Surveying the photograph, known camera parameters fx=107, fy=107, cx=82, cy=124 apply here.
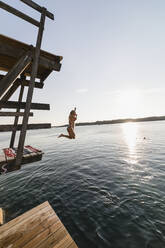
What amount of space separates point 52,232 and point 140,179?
6.88 metres

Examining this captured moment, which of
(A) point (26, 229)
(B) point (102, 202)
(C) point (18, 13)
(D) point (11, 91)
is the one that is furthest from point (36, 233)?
(C) point (18, 13)

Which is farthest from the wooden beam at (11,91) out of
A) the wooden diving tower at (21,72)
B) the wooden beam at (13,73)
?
the wooden beam at (13,73)

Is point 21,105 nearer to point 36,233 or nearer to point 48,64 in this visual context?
point 48,64

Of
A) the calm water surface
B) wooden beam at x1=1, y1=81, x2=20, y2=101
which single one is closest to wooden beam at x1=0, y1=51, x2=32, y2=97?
wooden beam at x1=1, y1=81, x2=20, y2=101

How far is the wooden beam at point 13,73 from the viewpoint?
221 cm

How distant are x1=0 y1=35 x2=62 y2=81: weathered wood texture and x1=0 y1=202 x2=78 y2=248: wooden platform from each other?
171 inches

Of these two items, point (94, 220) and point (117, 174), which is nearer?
point (94, 220)

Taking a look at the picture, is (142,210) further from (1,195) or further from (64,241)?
(1,195)

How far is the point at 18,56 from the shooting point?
2.78 m

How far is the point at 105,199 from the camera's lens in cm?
544

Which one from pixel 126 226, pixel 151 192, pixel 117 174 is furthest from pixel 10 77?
pixel 117 174

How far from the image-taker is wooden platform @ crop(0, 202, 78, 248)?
2326 millimetres

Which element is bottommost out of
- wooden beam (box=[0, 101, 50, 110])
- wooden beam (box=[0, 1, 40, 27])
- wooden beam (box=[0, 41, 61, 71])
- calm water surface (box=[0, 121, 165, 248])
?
calm water surface (box=[0, 121, 165, 248])

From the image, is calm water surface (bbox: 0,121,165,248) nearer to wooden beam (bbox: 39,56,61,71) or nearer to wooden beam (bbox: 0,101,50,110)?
wooden beam (bbox: 0,101,50,110)
